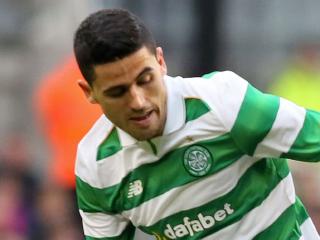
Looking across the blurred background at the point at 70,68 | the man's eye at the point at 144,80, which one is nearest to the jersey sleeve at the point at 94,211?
the man's eye at the point at 144,80

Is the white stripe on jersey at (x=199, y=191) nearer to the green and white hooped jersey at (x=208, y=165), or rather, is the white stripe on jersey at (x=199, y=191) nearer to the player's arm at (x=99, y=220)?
the green and white hooped jersey at (x=208, y=165)

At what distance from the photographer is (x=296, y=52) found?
9.02 m

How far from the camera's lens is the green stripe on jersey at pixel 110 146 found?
4891 mm

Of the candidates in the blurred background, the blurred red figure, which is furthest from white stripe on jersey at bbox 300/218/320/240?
the blurred red figure

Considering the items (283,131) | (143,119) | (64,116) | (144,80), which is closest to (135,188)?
(143,119)

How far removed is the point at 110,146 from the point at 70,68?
367 centimetres

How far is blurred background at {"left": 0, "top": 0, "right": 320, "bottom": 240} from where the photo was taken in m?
7.98

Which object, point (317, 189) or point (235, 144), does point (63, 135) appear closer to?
point (317, 189)

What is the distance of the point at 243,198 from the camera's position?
4.81m

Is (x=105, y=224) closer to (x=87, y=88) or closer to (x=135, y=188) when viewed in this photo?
(x=135, y=188)

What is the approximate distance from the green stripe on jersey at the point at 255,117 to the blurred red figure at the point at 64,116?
10.9 ft

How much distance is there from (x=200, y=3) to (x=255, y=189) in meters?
3.20

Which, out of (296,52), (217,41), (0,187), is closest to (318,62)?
(296,52)

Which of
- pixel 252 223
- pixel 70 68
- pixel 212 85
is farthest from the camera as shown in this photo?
pixel 70 68
